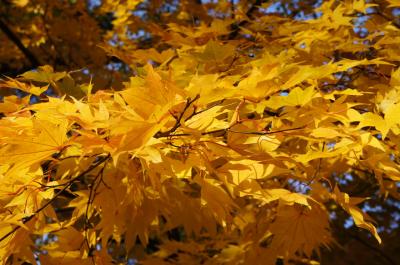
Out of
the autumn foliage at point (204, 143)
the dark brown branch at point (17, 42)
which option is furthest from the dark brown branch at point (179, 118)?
the dark brown branch at point (17, 42)

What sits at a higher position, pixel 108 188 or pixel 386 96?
pixel 386 96

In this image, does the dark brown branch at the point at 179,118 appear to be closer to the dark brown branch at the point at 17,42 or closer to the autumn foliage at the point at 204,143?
the autumn foliage at the point at 204,143

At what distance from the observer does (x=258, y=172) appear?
3.13 ft

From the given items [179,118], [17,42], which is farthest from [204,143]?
[17,42]

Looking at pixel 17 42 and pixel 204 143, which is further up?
pixel 204 143

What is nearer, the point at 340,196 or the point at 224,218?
the point at 224,218

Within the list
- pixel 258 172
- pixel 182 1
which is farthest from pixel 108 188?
pixel 182 1

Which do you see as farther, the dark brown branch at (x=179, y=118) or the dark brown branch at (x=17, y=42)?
the dark brown branch at (x=17, y=42)

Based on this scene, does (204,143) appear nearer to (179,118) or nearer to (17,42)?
(179,118)

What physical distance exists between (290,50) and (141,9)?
8.78 ft

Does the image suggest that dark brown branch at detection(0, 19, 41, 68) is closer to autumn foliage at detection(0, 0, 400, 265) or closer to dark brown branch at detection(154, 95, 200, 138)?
autumn foliage at detection(0, 0, 400, 265)

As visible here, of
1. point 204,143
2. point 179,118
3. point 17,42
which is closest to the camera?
point 179,118

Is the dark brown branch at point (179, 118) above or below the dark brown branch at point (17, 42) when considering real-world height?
above

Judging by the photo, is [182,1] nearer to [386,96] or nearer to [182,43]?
[182,43]
